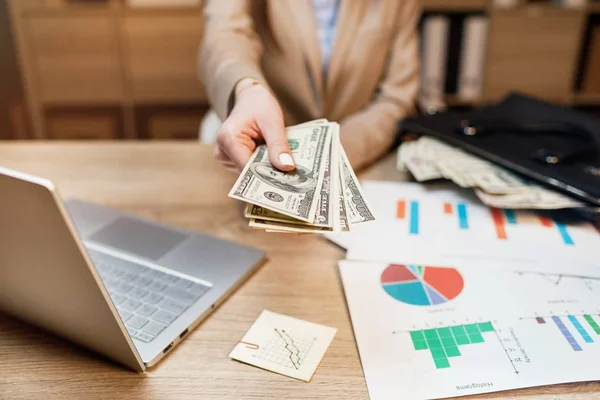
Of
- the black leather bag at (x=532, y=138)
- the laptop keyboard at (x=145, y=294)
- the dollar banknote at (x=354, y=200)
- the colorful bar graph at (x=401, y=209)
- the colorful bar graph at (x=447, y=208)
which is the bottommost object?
the colorful bar graph at (x=447, y=208)

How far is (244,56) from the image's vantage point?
3.41ft

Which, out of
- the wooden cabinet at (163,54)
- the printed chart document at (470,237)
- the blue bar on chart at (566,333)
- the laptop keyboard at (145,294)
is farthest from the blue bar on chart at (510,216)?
the wooden cabinet at (163,54)

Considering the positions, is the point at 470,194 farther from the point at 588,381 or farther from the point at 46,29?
the point at 46,29

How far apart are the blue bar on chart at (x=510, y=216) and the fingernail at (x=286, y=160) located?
361 millimetres

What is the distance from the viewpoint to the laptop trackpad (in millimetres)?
792

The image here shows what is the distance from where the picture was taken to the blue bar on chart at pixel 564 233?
805 millimetres

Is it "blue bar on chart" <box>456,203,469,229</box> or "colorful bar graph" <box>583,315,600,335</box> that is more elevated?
"blue bar on chart" <box>456,203,469,229</box>

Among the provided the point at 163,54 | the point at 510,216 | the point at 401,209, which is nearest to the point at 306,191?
the point at 401,209

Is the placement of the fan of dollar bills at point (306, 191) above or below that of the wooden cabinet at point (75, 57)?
above

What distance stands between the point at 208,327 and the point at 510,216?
0.49 m

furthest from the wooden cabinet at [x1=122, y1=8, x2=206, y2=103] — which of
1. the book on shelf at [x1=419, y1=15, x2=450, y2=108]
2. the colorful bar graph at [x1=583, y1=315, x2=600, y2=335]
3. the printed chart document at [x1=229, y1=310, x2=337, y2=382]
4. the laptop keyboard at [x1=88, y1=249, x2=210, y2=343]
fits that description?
the colorful bar graph at [x1=583, y1=315, x2=600, y2=335]

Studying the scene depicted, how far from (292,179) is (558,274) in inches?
14.3

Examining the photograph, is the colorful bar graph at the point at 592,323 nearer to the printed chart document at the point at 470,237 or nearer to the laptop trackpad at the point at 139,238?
the printed chart document at the point at 470,237

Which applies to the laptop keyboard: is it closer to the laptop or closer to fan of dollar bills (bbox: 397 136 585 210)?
the laptop
